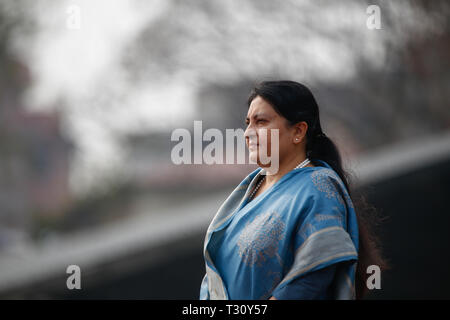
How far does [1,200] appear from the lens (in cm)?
1240

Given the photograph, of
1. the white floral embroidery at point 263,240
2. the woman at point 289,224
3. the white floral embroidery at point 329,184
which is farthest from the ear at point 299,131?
the white floral embroidery at point 263,240

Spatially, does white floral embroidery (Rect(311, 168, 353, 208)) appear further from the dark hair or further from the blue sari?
the dark hair

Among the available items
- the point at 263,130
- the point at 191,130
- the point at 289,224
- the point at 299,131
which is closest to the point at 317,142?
the point at 299,131

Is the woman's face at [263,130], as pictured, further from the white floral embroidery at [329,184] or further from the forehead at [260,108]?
the white floral embroidery at [329,184]

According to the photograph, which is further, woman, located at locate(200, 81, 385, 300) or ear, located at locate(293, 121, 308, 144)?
ear, located at locate(293, 121, 308, 144)

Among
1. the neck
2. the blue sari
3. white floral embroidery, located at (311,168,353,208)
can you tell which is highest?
the neck

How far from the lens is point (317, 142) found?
1.34m

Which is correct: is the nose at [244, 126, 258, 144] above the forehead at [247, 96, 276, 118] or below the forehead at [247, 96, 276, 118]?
below

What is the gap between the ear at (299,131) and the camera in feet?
4.11

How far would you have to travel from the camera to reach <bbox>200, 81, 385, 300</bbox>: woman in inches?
44.0

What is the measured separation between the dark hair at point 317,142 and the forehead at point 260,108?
10 mm

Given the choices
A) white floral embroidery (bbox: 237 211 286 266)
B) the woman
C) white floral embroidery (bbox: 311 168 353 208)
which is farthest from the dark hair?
white floral embroidery (bbox: 237 211 286 266)

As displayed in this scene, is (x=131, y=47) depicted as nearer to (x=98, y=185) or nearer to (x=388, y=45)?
(x=98, y=185)
